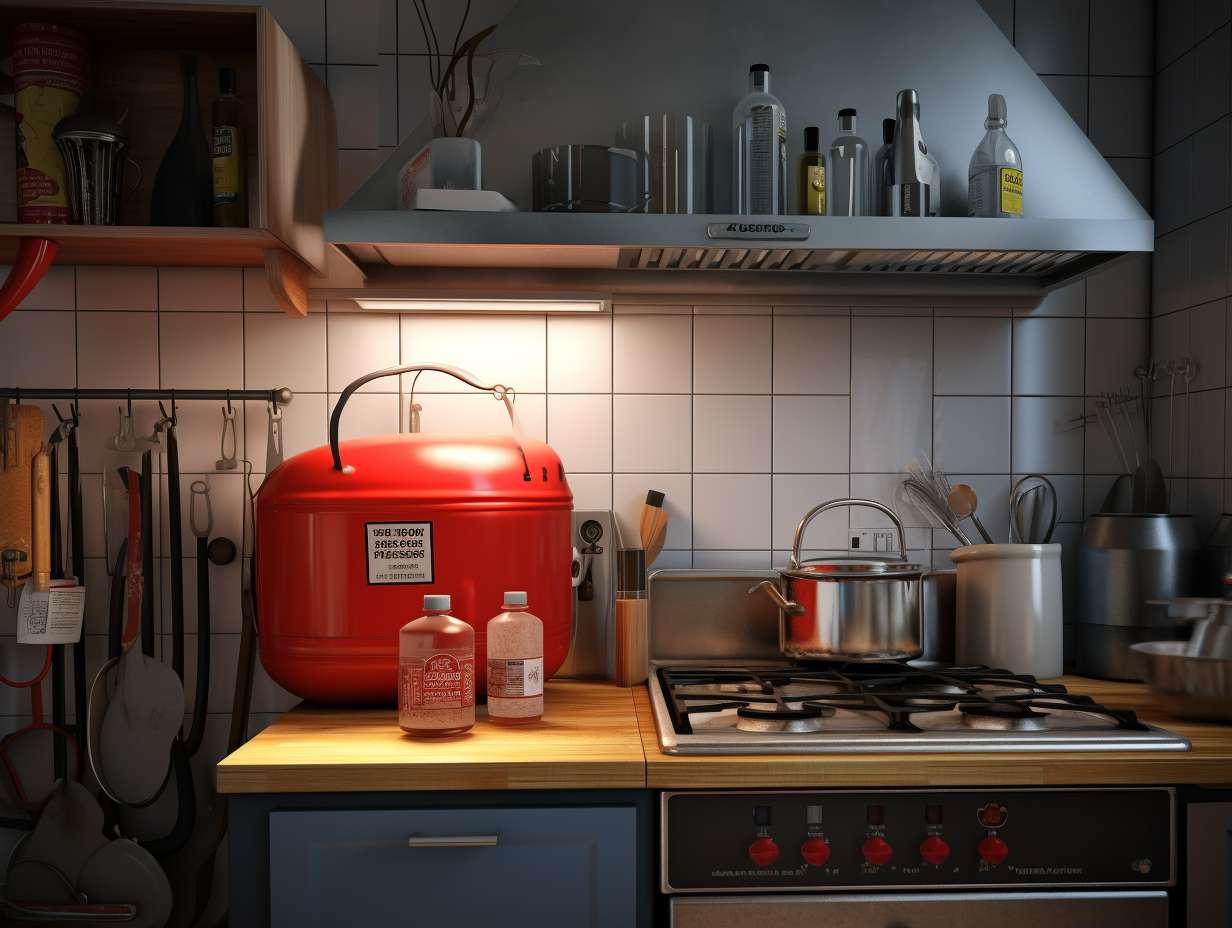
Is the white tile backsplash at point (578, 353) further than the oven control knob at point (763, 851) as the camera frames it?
Yes

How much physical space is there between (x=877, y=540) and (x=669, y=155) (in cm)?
84

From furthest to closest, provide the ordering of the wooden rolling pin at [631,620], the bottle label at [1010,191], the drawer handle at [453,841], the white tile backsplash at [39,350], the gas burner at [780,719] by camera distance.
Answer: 1. the white tile backsplash at [39,350]
2. the wooden rolling pin at [631,620]
3. the bottle label at [1010,191]
4. the gas burner at [780,719]
5. the drawer handle at [453,841]

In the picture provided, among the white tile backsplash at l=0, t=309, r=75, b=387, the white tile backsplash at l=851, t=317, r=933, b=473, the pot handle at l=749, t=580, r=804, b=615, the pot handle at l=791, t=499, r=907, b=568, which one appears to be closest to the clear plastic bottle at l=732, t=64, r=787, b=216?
the white tile backsplash at l=851, t=317, r=933, b=473

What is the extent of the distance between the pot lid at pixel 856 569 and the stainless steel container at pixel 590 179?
2.16 ft

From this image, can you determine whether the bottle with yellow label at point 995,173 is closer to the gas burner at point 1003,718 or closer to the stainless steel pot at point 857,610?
the stainless steel pot at point 857,610

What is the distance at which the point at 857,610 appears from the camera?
1.55 m

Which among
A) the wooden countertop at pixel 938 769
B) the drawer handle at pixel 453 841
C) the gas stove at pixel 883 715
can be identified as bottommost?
the drawer handle at pixel 453 841

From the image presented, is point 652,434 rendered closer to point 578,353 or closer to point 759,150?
point 578,353

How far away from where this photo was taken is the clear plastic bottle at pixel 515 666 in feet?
4.43

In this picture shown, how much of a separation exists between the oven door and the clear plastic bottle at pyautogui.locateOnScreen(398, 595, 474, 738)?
37 cm

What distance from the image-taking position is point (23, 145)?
1.51 m

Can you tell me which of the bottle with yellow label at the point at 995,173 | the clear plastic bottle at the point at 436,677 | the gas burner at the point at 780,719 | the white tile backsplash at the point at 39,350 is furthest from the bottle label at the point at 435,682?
the bottle with yellow label at the point at 995,173

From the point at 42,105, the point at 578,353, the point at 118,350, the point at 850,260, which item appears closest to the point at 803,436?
the point at 850,260

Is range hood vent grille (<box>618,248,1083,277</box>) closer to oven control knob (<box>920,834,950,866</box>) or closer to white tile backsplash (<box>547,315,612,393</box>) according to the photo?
white tile backsplash (<box>547,315,612,393</box>)
